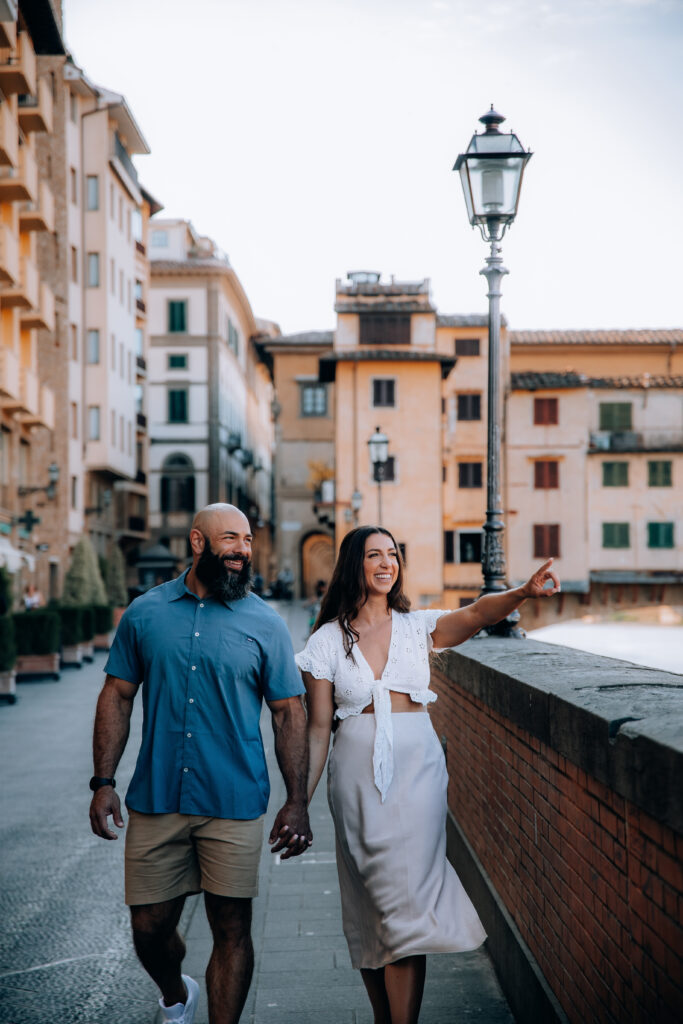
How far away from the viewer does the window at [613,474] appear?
2254 inches

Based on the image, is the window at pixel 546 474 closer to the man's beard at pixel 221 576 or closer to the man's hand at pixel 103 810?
the man's beard at pixel 221 576

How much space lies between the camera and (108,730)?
4641mm

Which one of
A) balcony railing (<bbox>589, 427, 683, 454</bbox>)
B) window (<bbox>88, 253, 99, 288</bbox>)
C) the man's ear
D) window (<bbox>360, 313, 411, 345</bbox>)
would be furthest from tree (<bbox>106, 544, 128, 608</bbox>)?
the man's ear

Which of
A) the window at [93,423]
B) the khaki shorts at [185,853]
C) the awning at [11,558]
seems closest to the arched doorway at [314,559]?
the window at [93,423]

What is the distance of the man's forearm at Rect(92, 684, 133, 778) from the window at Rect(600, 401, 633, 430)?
179 ft

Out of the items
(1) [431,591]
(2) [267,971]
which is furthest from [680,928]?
(1) [431,591]

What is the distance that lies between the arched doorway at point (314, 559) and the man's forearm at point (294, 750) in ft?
196

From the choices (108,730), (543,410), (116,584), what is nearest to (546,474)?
(543,410)

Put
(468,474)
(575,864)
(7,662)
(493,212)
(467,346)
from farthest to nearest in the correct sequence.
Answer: (467,346), (468,474), (7,662), (493,212), (575,864)

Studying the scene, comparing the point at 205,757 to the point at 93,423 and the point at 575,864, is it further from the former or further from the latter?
the point at 93,423

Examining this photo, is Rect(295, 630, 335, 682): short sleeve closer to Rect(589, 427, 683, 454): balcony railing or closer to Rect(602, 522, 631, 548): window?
Rect(589, 427, 683, 454): balcony railing

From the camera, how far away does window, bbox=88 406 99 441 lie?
49312 millimetres

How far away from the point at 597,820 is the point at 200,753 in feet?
4.91

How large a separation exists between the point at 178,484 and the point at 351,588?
64.2 meters
